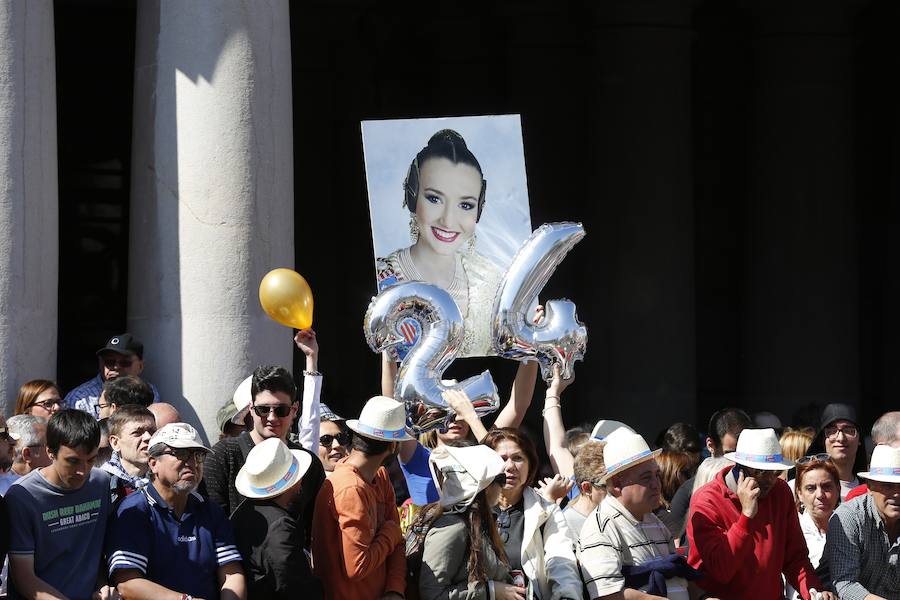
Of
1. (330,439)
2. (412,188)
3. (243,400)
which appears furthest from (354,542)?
(412,188)

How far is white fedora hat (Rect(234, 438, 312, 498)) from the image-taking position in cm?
777

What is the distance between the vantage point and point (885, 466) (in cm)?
915

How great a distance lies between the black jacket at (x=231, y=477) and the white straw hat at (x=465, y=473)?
820 mm

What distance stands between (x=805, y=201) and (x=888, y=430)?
10897 mm

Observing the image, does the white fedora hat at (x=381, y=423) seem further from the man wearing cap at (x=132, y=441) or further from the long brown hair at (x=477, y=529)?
the man wearing cap at (x=132, y=441)

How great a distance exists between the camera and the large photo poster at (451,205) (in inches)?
479

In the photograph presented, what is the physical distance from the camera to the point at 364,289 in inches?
950

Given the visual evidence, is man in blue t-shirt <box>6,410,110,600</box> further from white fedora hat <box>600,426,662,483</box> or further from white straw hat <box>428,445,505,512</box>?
white fedora hat <box>600,426,662,483</box>

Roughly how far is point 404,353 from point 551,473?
213cm

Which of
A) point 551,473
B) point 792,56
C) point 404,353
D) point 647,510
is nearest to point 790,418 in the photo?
point 792,56

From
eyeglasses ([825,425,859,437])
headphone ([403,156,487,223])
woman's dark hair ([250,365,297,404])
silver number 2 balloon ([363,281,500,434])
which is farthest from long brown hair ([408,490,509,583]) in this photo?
headphone ([403,156,487,223])

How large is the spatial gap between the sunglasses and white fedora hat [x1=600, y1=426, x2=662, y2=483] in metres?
4.67

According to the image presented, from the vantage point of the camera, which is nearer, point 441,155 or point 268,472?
point 268,472

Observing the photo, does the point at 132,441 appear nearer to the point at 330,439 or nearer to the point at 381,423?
the point at 381,423
